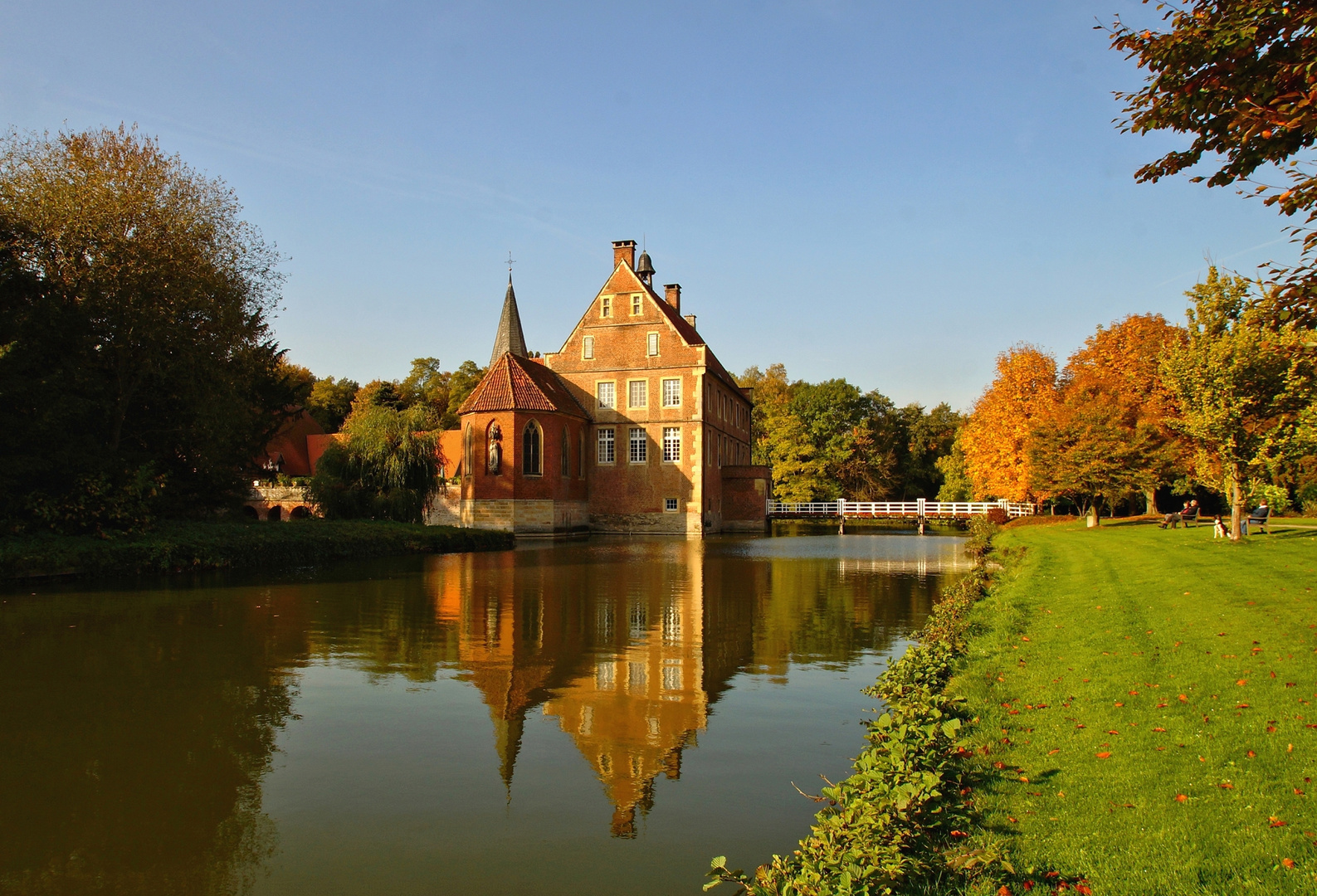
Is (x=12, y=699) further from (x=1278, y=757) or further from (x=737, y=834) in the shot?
(x=1278, y=757)

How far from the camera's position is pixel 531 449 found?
3878 centimetres

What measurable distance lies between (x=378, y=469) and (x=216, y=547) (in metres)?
10.1

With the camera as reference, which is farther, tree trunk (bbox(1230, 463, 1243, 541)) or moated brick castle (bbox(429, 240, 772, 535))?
moated brick castle (bbox(429, 240, 772, 535))

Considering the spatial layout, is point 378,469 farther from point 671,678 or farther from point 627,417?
point 671,678

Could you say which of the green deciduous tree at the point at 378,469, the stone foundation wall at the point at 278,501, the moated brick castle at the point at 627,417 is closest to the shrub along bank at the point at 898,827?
the green deciduous tree at the point at 378,469

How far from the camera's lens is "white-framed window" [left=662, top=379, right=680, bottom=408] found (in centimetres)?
4350

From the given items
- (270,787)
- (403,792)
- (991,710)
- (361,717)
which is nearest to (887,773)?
(991,710)

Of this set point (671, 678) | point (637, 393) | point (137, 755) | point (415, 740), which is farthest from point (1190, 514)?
point (137, 755)

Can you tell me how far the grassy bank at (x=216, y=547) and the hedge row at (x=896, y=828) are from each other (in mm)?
17300

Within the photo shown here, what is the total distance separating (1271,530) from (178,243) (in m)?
32.1

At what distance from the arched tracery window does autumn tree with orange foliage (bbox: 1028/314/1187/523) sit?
21.3 metres

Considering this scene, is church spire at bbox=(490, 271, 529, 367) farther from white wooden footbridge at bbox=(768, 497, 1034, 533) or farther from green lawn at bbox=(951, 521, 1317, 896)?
green lawn at bbox=(951, 521, 1317, 896)

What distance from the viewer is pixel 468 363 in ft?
236

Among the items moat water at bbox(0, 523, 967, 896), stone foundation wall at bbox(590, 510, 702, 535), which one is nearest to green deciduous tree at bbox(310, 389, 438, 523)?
moat water at bbox(0, 523, 967, 896)
